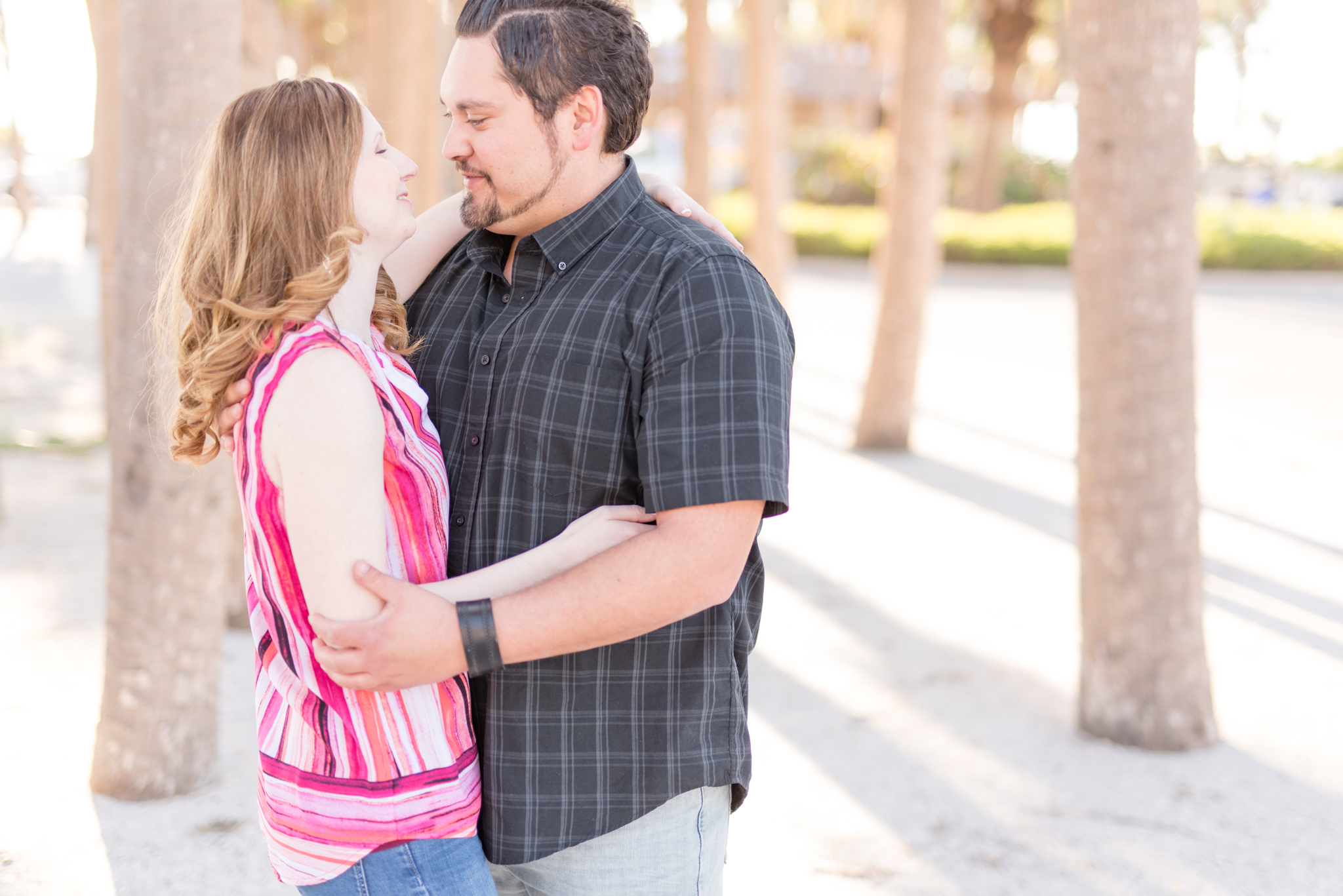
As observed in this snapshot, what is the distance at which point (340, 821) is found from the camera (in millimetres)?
1600

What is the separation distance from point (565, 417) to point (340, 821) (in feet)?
2.11

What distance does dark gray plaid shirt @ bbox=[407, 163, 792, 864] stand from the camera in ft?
5.18

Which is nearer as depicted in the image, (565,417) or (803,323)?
(565,417)

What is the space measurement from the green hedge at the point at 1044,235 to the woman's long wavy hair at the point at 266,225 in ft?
61.2

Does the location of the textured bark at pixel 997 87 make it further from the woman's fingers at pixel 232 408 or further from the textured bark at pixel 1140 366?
the woman's fingers at pixel 232 408

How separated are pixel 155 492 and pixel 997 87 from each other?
29010 mm

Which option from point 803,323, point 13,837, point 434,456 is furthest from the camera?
point 803,323

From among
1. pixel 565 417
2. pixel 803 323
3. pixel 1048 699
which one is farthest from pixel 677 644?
pixel 803 323

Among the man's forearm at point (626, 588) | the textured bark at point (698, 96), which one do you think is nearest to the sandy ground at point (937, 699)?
the man's forearm at point (626, 588)

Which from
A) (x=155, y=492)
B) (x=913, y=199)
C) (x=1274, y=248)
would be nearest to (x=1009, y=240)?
(x=1274, y=248)

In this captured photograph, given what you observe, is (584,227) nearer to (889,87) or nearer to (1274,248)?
(1274,248)

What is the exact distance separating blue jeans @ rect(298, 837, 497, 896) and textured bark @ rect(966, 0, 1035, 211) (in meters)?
29.1

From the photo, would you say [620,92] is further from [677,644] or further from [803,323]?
[803,323]

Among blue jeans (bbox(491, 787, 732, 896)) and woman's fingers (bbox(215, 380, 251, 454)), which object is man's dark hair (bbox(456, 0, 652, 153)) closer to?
woman's fingers (bbox(215, 380, 251, 454))
